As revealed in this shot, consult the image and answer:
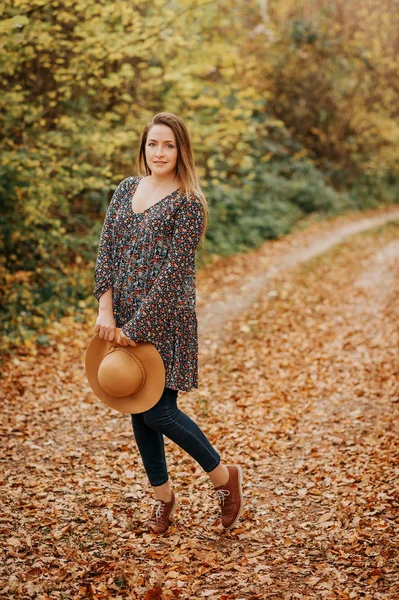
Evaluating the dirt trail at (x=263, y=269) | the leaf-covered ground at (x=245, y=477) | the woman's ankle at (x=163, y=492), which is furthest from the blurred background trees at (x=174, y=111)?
the woman's ankle at (x=163, y=492)

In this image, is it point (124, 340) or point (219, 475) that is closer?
point (124, 340)

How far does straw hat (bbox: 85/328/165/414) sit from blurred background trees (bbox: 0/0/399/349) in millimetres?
3056

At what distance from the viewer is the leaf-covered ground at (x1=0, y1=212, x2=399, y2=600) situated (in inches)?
116

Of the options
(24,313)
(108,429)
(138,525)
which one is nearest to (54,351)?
(24,313)

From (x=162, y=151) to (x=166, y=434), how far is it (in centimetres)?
148

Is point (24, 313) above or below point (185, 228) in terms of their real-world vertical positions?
below

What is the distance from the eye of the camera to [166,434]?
10.2 feet

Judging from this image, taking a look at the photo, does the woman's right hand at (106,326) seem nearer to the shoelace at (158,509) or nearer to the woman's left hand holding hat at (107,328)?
the woman's left hand holding hat at (107,328)

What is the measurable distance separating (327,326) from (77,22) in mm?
5076

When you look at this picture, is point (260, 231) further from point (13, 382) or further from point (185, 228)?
point (185, 228)

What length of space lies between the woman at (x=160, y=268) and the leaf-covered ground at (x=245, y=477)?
23.7 inches

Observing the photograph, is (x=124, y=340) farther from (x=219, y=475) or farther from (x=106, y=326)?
(x=219, y=475)

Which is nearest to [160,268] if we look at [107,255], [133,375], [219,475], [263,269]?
[107,255]

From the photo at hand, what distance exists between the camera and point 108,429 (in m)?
4.90
